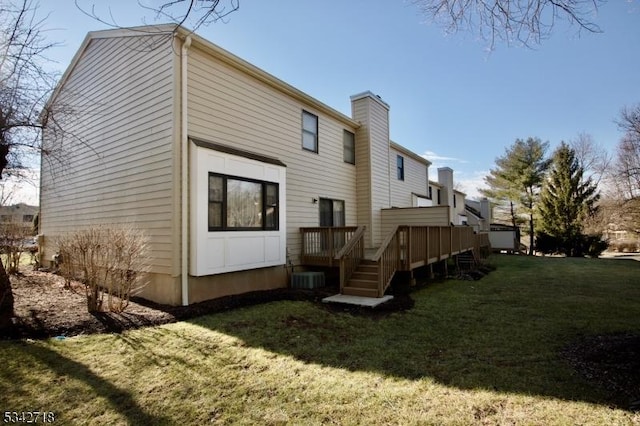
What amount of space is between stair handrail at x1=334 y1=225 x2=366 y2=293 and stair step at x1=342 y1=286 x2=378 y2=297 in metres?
0.17

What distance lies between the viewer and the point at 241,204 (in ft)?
26.3

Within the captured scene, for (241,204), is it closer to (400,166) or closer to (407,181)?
(400,166)

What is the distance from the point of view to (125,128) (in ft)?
27.8

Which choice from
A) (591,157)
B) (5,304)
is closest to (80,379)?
(5,304)

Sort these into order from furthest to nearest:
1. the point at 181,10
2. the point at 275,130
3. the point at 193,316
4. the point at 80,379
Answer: the point at 275,130 < the point at 193,316 < the point at 80,379 < the point at 181,10

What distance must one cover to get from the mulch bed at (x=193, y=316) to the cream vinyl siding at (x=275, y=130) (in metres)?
3.18

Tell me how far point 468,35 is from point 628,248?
33374 millimetres

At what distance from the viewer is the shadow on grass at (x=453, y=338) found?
3686mm

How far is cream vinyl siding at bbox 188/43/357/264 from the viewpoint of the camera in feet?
25.3

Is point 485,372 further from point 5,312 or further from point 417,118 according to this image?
point 417,118

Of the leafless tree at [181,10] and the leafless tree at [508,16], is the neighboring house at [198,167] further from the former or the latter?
the leafless tree at [508,16]

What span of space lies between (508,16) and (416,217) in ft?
31.5

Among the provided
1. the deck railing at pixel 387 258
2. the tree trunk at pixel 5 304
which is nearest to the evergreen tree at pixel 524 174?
the deck railing at pixel 387 258

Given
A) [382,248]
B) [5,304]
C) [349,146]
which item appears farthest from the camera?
[349,146]
